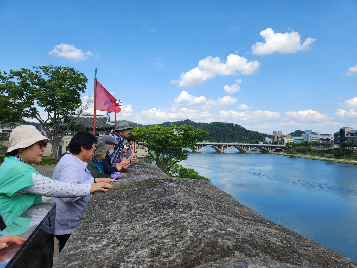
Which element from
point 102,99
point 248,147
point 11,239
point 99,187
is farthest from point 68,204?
point 248,147

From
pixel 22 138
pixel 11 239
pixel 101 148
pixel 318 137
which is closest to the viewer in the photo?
pixel 11 239

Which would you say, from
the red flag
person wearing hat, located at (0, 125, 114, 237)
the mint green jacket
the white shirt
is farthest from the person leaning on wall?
the red flag

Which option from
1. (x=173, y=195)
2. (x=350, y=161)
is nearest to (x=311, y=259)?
(x=173, y=195)

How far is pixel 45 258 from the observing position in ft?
5.57

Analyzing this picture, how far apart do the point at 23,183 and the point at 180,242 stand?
110 cm

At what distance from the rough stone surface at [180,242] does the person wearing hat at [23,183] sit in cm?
30

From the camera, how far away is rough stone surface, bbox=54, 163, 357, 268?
1.08 m

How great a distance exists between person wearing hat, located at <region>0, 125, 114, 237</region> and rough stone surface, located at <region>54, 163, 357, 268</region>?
303 mm

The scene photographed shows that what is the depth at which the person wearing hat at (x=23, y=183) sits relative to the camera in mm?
1604

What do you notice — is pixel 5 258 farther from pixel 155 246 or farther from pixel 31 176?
pixel 155 246

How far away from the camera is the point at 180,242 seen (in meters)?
1.19

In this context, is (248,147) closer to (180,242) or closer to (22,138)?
(22,138)

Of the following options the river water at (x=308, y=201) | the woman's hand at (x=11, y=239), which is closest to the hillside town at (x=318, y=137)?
the river water at (x=308, y=201)

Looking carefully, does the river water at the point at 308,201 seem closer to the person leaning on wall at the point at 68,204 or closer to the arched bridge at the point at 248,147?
the person leaning on wall at the point at 68,204
